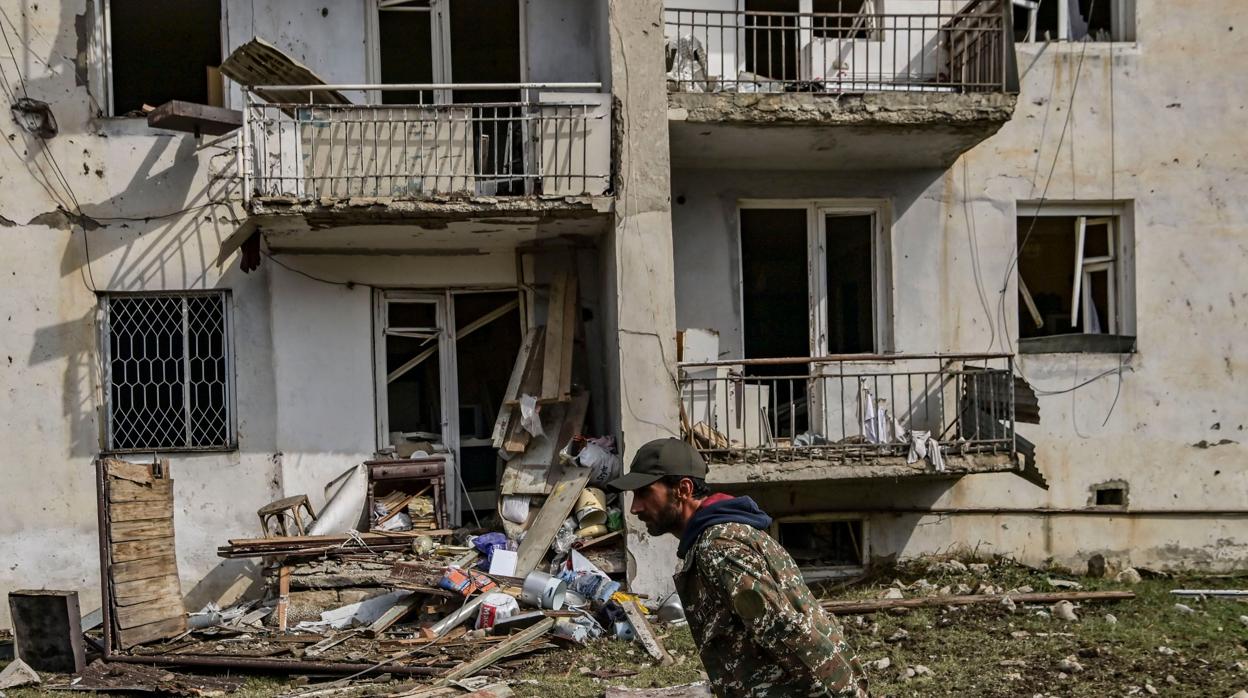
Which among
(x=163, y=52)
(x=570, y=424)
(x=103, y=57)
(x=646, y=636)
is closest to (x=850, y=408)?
(x=570, y=424)

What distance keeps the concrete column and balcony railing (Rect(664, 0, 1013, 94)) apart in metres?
0.40

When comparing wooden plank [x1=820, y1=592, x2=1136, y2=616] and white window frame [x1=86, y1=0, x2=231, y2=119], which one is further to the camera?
white window frame [x1=86, y1=0, x2=231, y2=119]

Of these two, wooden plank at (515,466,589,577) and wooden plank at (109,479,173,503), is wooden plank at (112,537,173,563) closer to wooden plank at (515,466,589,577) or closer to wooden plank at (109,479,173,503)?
wooden plank at (109,479,173,503)

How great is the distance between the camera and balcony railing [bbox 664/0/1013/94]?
352 inches

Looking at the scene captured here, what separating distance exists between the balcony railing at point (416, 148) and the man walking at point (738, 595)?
538cm

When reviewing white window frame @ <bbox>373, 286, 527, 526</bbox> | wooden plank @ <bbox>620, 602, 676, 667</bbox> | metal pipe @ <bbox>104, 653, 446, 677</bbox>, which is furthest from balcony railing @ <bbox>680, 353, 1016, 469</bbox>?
metal pipe @ <bbox>104, 653, 446, 677</bbox>

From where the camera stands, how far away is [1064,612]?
7816 millimetres

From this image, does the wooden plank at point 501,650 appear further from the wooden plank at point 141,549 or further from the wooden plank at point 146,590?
the wooden plank at point 141,549

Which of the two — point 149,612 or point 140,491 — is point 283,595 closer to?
point 149,612

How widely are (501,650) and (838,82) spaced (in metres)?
5.35

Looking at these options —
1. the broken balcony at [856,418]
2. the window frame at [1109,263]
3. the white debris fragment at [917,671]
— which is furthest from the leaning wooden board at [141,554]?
the window frame at [1109,263]

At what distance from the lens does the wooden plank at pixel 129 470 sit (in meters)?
7.74

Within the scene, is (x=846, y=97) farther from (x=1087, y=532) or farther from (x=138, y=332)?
(x=138, y=332)

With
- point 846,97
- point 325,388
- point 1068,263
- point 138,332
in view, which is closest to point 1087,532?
point 1068,263
